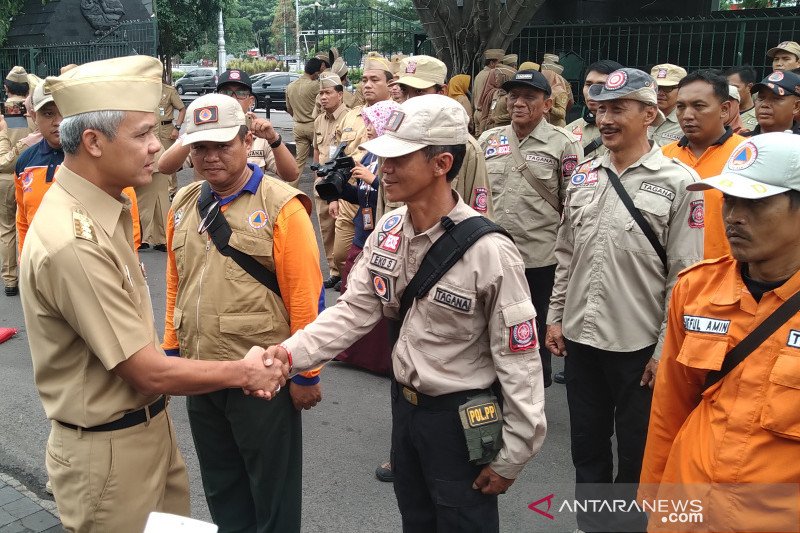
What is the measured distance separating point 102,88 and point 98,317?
78 cm

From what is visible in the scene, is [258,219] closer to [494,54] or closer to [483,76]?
[483,76]

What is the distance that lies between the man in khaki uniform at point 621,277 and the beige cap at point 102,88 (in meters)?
2.18

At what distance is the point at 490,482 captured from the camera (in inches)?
107

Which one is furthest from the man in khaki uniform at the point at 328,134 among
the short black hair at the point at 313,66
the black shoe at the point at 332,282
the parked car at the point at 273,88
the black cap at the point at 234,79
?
the parked car at the point at 273,88

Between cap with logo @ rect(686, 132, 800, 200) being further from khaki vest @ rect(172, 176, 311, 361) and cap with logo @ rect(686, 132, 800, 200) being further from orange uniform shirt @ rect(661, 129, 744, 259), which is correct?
orange uniform shirt @ rect(661, 129, 744, 259)

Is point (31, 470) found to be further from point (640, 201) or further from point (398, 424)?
point (640, 201)

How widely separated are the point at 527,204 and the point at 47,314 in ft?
11.9

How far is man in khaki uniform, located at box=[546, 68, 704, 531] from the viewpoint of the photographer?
3609mm

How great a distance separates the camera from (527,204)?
18.1ft

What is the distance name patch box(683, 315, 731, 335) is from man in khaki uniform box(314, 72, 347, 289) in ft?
19.6

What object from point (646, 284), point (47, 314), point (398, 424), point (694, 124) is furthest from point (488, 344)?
point (694, 124)

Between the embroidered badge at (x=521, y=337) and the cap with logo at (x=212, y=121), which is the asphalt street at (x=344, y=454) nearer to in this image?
the embroidered badge at (x=521, y=337)

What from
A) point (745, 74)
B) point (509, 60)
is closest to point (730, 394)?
point (745, 74)

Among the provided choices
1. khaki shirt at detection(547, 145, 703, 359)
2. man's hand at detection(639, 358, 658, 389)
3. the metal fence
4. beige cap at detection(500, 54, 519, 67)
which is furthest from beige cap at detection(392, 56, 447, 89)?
the metal fence
